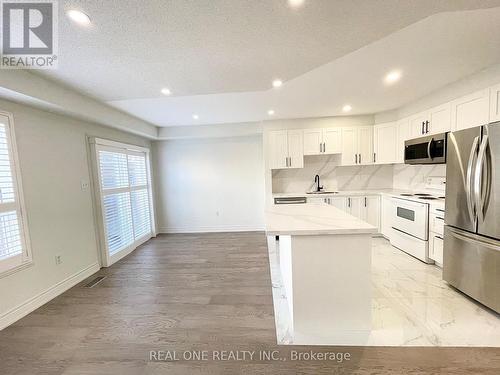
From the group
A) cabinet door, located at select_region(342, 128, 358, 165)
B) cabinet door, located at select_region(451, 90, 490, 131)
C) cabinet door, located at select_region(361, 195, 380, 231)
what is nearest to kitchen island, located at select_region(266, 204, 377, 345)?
cabinet door, located at select_region(451, 90, 490, 131)

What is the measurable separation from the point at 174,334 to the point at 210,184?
12.2 feet

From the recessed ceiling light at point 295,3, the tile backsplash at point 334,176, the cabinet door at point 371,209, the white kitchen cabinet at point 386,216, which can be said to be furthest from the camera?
the tile backsplash at point 334,176

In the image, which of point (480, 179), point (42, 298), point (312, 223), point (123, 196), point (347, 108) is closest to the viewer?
point (312, 223)

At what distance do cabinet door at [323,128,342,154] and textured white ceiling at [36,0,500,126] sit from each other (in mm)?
1462

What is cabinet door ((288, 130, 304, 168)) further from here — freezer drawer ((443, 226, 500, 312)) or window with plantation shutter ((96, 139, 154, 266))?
window with plantation shutter ((96, 139, 154, 266))

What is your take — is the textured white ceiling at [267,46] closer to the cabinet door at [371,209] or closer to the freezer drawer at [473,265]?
the freezer drawer at [473,265]

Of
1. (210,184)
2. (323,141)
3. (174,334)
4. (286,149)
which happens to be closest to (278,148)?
(286,149)

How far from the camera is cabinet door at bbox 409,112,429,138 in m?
3.47

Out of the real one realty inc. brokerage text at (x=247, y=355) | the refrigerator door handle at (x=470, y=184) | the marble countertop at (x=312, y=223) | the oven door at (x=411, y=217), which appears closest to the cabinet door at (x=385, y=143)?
the oven door at (x=411, y=217)

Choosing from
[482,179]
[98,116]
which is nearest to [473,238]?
[482,179]

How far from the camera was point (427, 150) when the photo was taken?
3236 mm

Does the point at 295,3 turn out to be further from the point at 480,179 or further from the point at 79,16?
the point at 480,179

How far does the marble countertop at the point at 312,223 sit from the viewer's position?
177 centimetres

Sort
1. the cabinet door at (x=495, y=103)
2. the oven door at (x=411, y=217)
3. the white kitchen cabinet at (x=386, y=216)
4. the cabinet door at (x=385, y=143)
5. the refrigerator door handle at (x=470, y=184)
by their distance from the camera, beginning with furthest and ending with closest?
the cabinet door at (x=385, y=143), the white kitchen cabinet at (x=386, y=216), the oven door at (x=411, y=217), the cabinet door at (x=495, y=103), the refrigerator door handle at (x=470, y=184)
